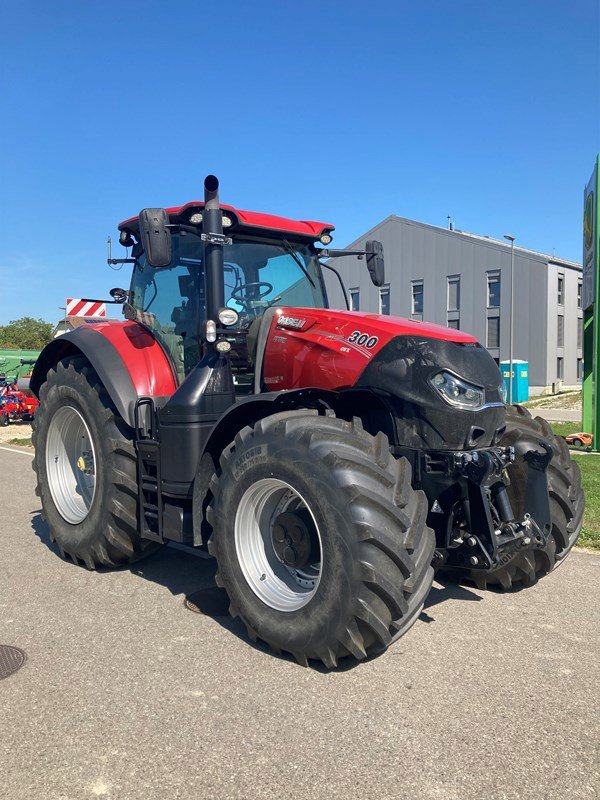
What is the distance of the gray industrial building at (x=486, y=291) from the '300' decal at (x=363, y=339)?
35.9 m

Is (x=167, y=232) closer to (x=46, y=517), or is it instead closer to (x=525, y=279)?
(x=46, y=517)

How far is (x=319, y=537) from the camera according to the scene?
336 cm

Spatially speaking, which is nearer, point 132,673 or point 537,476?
point 132,673

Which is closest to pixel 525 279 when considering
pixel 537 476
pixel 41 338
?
pixel 41 338

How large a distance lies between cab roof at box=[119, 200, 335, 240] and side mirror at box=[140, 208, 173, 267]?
0.47 metres

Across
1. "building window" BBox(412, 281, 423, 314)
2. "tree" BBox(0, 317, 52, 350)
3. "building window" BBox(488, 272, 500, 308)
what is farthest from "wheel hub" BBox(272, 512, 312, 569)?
"tree" BBox(0, 317, 52, 350)

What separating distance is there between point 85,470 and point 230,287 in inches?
74.0

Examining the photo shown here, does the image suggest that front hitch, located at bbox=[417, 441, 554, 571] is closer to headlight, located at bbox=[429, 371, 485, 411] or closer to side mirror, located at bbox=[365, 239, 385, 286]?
headlight, located at bbox=[429, 371, 485, 411]

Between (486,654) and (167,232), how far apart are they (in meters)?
3.01

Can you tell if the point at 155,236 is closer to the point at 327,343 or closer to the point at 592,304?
the point at 327,343

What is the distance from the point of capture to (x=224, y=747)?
2699mm

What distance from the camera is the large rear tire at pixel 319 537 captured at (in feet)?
10.2

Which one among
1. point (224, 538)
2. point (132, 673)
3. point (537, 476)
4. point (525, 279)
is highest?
point (525, 279)

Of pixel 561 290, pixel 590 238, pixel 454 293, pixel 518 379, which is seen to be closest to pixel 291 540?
pixel 590 238
